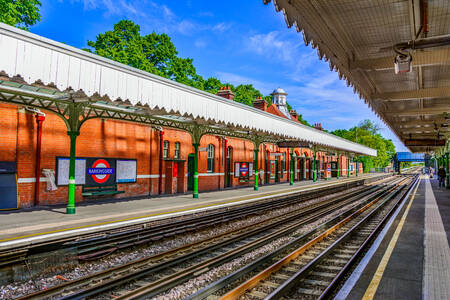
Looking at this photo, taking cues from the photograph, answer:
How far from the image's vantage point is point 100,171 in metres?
15.5

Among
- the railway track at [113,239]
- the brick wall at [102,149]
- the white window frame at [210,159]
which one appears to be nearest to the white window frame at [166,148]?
the brick wall at [102,149]

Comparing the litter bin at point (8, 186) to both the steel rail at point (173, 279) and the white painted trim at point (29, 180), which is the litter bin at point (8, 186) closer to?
the white painted trim at point (29, 180)

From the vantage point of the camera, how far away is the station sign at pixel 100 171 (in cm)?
1500

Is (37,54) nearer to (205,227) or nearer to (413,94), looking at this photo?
(205,227)

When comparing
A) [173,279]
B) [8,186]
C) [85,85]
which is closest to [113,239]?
[173,279]

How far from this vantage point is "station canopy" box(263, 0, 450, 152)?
15.6ft

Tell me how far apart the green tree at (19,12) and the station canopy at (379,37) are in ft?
79.6

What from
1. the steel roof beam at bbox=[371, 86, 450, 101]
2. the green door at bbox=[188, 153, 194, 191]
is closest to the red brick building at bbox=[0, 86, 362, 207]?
the green door at bbox=[188, 153, 194, 191]

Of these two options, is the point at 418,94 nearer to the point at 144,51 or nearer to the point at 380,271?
the point at 380,271

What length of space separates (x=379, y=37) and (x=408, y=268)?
4.73 m

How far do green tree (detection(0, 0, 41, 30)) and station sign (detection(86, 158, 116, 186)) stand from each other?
1432 centimetres

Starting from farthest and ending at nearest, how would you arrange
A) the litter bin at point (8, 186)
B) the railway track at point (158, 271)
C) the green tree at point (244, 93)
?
the green tree at point (244, 93)
the litter bin at point (8, 186)
the railway track at point (158, 271)

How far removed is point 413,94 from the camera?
29.6ft

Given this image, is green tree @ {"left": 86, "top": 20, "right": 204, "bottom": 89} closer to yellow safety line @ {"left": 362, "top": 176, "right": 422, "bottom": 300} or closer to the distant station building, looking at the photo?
the distant station building
